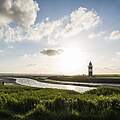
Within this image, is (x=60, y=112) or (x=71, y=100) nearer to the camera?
(x=60, y=112)

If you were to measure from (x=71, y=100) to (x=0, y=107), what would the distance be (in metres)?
4.84

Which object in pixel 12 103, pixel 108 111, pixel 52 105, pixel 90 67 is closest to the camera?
pixel 108 111

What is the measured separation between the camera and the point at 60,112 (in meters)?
15.4

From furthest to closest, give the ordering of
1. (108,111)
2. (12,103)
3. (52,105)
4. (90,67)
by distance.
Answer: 1. (90,67)
2. (12,103)
3. (52,105)
4. (108,111)

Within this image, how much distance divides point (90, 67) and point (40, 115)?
6679 centimetres

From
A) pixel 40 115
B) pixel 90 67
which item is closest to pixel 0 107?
pixel 40 115

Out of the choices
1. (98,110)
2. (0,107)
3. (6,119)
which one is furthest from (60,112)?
(0,107)

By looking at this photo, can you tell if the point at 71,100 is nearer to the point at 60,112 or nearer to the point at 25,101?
the point at 60,112

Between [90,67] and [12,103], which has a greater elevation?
[90,67]

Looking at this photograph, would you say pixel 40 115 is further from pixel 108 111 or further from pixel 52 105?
pixel 108 111

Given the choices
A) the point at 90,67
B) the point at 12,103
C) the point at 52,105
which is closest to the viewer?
the point at 52,105

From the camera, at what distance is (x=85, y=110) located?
612 inches

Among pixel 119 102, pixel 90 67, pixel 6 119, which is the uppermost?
pixel 90 67

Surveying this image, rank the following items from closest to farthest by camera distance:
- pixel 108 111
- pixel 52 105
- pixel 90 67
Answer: pixel 108 111 → pixel 52 105 → pixel 90 67
